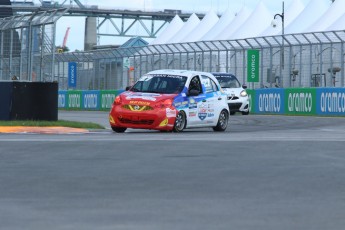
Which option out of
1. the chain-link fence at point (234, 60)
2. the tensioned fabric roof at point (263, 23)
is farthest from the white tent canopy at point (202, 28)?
Answer: the chain-link fence at point (234, 60)

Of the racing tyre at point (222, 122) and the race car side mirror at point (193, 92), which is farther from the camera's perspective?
the racing tyre at point (222, 122)

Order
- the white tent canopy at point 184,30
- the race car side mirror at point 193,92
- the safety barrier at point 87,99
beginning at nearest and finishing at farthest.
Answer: the race car side mirror at point 193,92
the safety barrier at point 87,99
the white tent canopy at point 184,30

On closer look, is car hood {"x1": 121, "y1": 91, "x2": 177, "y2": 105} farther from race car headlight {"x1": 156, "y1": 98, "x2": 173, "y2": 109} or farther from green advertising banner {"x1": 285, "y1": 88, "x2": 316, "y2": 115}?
green advertising banner {"x1": 285, "y1": 88, "x2": 316, "y2": 115}

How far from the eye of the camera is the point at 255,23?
62.3 m

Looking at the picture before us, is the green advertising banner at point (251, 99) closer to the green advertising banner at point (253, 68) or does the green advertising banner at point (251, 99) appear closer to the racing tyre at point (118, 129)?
the green advertising banner at point (253, 68)

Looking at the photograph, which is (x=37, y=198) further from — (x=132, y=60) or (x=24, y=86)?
(x=132, y=60)

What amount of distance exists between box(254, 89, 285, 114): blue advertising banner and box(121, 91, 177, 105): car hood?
19.0 meters

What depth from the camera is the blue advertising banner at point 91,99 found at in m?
56.0

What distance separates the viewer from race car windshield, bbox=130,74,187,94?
25.0 m

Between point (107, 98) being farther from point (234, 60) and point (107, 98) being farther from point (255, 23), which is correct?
point (255, 23)

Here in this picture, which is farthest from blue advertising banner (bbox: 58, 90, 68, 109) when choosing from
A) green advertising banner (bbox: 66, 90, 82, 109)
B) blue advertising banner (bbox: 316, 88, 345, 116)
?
blue advertising banner (bbox: 316, 88, 345, 116)

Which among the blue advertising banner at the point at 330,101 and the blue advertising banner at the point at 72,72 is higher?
the blue advertising banner at the point at 72,72

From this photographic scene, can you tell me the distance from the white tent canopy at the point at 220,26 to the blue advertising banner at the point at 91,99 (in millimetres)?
10529

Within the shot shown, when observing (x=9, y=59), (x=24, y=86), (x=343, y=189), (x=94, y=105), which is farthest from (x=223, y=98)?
(x=94, y=105)
